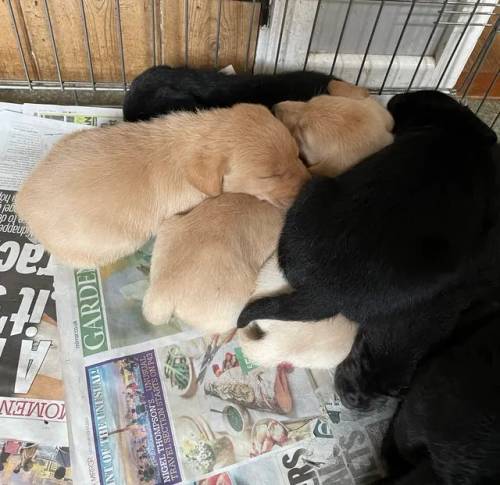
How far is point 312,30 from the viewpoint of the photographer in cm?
149

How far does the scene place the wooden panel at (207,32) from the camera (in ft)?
4.90

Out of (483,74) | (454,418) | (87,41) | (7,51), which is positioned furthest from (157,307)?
(483,74)

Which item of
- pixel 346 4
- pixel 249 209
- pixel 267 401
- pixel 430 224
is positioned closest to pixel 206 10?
pixel 346 4

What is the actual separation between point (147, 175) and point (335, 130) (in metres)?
0.43

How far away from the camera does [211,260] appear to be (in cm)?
108

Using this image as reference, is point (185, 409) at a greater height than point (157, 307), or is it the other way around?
point (157, 307)

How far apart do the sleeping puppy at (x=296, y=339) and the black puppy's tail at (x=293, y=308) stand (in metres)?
0.06

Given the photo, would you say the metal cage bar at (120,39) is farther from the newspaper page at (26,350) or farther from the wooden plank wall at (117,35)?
the newspaper page at (26,350)

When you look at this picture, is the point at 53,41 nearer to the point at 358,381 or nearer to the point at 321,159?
the point at 321,159

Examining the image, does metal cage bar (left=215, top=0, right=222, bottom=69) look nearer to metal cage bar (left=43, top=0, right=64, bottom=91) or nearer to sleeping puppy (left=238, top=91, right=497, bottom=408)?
metal cage bar (left=43, top=0, right=64, bottom=91)

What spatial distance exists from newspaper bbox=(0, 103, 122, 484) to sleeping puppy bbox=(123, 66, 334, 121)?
28 cm

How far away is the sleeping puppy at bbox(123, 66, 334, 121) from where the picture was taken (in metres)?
1.38

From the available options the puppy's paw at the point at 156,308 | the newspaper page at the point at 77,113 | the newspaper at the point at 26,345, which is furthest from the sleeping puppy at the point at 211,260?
the newspaper page at the point at 77,113

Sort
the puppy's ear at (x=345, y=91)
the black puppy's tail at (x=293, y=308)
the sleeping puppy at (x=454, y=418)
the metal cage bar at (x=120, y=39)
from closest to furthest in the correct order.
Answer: the sleeping puppy at (x=454, y=418) → the black puppy's tail at (x=293, y=308) → the puppy's ear at (x=345, y=91) → the metal cage bar at (x=120, y=39)
